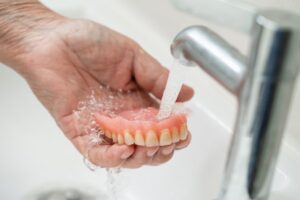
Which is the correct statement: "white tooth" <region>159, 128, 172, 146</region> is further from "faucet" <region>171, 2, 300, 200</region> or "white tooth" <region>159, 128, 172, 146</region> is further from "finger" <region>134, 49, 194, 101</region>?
"faucet" <region>171, 2, 300, 200</region>

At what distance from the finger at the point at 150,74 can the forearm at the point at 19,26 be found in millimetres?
151

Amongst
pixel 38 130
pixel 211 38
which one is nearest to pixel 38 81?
pixel 38 130

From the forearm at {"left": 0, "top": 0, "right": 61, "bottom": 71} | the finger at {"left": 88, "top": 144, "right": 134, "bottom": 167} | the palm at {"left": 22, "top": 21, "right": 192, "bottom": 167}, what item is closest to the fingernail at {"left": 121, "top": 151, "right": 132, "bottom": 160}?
the finger at {"left": 88, "top": 144, "right": 134, "bottom": 167}

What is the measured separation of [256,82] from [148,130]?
0.35 meters

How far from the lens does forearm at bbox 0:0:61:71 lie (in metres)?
0.83

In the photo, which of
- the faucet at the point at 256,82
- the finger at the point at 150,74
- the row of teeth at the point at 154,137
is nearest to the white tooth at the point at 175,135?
the row of teeth at the point at 154,137

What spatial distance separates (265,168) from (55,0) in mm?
740

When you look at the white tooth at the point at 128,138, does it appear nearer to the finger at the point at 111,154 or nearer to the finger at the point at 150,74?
the finger at the point at 111,154

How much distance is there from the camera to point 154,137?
0.68 metres

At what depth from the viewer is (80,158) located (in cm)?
100

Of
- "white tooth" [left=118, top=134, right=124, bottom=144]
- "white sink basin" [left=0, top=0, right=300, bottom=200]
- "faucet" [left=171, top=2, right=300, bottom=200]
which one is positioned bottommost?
"white sink basin" [left=0, top=0, right=300, bottom=200]

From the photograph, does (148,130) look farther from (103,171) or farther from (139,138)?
(103,171)

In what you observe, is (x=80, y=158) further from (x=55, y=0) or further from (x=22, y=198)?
(x=55, y=0)

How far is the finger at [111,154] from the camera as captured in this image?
681 millimetres
